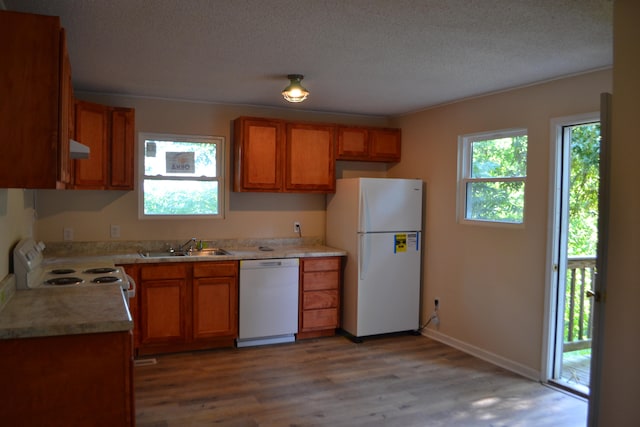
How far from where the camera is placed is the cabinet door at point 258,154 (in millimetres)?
4754

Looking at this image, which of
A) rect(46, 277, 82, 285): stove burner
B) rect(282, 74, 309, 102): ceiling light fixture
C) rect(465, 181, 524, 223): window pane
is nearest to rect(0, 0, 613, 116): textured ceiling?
rect(282, 74, 309, 102): ceiling light fixture

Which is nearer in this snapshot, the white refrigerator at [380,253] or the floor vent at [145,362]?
the floor vent at [145,362]

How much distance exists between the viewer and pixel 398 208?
491 cm

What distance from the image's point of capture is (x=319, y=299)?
4.88 m

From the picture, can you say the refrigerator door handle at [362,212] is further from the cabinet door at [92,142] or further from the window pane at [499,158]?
the cabinet door at [92,142]

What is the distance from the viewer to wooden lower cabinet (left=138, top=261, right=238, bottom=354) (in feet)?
13.8

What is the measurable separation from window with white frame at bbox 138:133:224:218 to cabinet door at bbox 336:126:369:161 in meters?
1.26

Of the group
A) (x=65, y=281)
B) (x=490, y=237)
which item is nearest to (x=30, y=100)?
(x=65, y=281)

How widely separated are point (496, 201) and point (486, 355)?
138 centimetres

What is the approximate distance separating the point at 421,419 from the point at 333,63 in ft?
8.11

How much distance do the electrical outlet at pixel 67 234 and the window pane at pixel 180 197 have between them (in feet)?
2.21

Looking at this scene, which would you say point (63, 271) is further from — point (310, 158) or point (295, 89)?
point (310, 158)

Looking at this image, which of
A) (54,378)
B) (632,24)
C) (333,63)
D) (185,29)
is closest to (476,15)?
(632,24)

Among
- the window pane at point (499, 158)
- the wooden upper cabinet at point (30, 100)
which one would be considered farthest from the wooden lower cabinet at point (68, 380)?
the window pane at point (499, 158)
